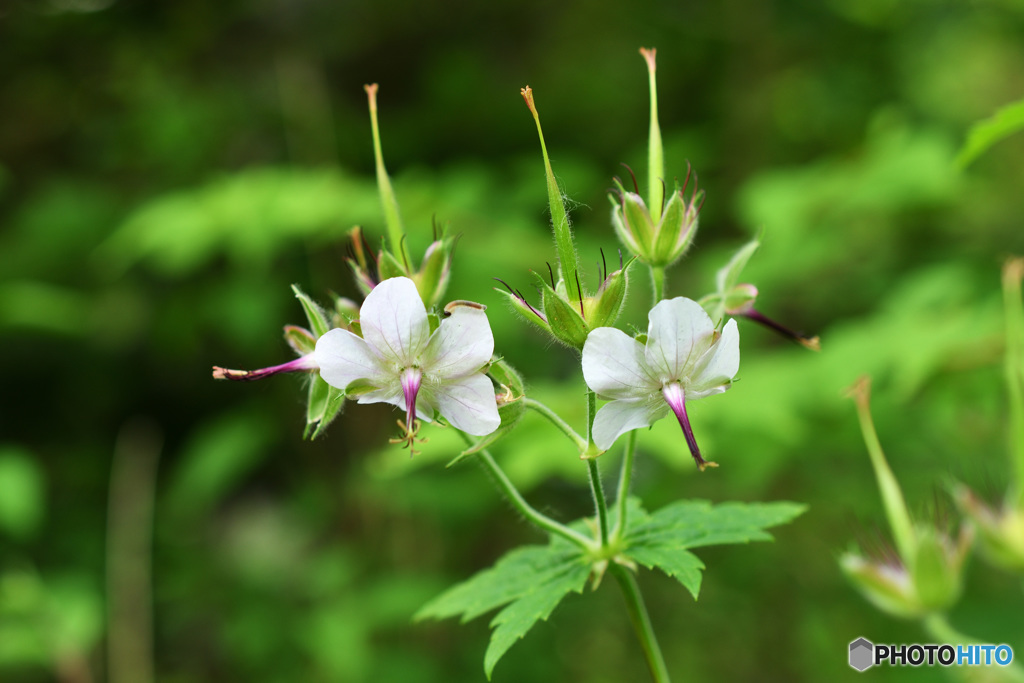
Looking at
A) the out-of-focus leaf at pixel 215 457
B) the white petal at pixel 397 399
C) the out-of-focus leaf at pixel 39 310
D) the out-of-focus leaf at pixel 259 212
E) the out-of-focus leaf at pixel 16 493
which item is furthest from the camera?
the out-of-focus leaf at pixel 39 310

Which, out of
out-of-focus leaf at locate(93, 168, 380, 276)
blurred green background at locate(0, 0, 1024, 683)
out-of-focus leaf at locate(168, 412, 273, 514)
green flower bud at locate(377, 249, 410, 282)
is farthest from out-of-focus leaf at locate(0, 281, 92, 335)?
green flower bud at locate(377, 249, 410, 282)

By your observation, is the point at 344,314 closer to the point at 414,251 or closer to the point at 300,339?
the point at 300,339

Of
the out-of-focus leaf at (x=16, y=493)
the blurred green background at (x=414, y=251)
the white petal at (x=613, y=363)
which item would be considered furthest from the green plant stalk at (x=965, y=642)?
the out-of-focus leaf at (x=16, y=493)

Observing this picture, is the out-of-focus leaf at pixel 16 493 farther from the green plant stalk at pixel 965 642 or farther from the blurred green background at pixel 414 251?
the green plant stalk at pixel 965 642

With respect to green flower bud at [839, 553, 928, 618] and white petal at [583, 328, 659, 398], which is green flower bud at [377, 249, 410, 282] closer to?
white petal at [583, 328, 659, 398]

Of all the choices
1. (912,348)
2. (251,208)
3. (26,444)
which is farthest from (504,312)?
(26,444)

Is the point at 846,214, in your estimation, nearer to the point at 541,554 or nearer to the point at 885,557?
the point at 885,557
